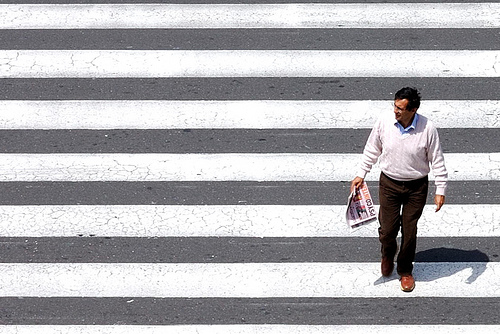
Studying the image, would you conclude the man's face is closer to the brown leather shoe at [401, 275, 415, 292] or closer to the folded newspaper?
the folded newspaper

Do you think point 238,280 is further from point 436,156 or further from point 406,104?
point 406,104

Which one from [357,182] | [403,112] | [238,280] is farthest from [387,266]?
[403,112]

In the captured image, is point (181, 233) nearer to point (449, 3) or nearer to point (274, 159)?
point (274, 159)

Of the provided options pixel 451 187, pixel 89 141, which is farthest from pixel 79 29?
pixel 451 187

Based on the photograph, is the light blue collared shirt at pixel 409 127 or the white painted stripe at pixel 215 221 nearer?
the light blue collared shirt at pixel 409 127

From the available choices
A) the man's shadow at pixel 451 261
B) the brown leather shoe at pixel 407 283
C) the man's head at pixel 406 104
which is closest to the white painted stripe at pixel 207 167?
the man's shadow at pixel 451 261

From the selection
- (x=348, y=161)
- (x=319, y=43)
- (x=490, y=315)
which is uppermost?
(x=319, y=43)

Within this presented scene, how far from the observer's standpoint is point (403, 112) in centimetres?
706

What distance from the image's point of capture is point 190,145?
9.02 meters

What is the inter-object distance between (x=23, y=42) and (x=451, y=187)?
4.30 m

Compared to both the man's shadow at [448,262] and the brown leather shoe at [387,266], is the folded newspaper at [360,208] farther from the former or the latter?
the man's shadow at [448,262]

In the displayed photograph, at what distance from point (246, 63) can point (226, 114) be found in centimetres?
72

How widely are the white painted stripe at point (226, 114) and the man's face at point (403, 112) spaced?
6.65 feet

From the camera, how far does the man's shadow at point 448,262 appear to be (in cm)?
782
